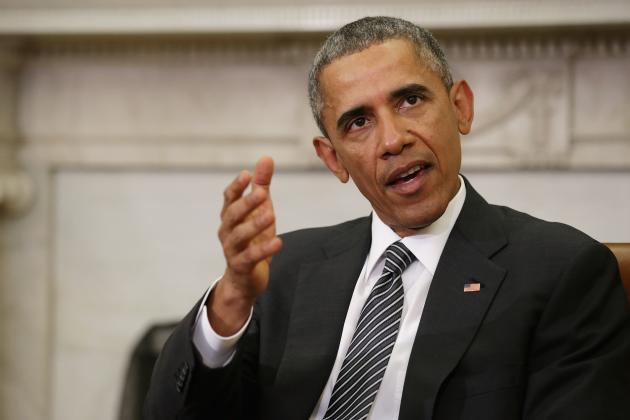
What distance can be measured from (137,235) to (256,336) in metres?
1.40

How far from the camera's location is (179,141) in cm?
293

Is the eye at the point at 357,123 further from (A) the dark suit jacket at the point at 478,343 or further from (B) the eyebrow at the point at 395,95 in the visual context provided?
(A) the dark suit jacket at the point at 478,343

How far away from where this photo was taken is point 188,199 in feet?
9.72

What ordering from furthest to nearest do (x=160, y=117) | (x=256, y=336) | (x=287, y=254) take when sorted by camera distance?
1. (x=160, y=117)
2. (x=287, y=254)
3. (x=256, y=336)

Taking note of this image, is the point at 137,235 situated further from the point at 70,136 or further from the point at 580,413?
the point at 580,413

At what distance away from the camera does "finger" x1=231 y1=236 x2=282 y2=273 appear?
127cm

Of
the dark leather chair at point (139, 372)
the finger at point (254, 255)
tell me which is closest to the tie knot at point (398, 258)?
the finger at point (254, 255)

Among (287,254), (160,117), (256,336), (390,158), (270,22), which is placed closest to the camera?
(390,158)

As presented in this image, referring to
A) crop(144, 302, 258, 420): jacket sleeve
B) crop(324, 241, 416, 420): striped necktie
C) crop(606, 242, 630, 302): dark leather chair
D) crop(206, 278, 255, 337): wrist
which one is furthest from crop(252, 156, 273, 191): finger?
crop(606, 242, 630, 302): dark leather chair

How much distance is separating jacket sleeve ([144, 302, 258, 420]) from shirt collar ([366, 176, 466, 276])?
0.34 meters

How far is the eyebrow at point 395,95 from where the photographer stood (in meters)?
1.55

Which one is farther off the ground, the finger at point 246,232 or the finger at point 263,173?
the finger at point 263,173

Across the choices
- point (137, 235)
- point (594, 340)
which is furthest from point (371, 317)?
point (137, 235)

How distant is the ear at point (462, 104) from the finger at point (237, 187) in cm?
57
